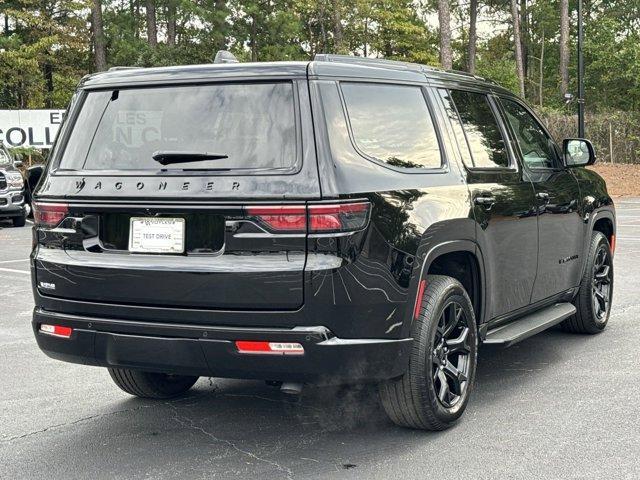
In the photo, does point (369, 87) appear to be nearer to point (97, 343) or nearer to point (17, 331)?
point (97, 343)

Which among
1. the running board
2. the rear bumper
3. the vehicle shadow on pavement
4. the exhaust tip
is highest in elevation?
the rear bumper

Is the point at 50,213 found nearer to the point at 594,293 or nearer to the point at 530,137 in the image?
the point at 530,137

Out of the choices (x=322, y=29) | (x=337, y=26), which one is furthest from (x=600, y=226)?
(x=322, y=29)

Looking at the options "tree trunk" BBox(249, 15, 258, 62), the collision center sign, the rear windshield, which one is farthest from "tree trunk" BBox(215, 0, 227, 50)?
the rear windshield

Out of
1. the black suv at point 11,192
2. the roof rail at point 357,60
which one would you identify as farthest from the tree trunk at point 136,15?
the roof rail at point 357,60

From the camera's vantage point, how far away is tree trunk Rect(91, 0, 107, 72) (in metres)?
40.7

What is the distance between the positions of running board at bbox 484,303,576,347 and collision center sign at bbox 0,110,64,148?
2454 centimetres

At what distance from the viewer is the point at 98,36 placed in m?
40.9

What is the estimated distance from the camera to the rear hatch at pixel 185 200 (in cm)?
396

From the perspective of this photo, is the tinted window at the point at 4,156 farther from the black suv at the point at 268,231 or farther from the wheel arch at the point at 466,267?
the wheel arch at the point at 466,267

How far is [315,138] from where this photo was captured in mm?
4031

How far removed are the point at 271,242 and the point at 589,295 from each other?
12.0 feet

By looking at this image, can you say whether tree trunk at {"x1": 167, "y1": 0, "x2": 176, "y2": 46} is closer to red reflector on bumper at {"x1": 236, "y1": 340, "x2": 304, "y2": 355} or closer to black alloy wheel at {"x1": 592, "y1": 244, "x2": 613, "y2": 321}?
black alloy wheel at {"x1": 592, "y1": 244, "x2": 613, "y2": 321}

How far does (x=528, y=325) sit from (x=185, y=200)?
2.54 m
